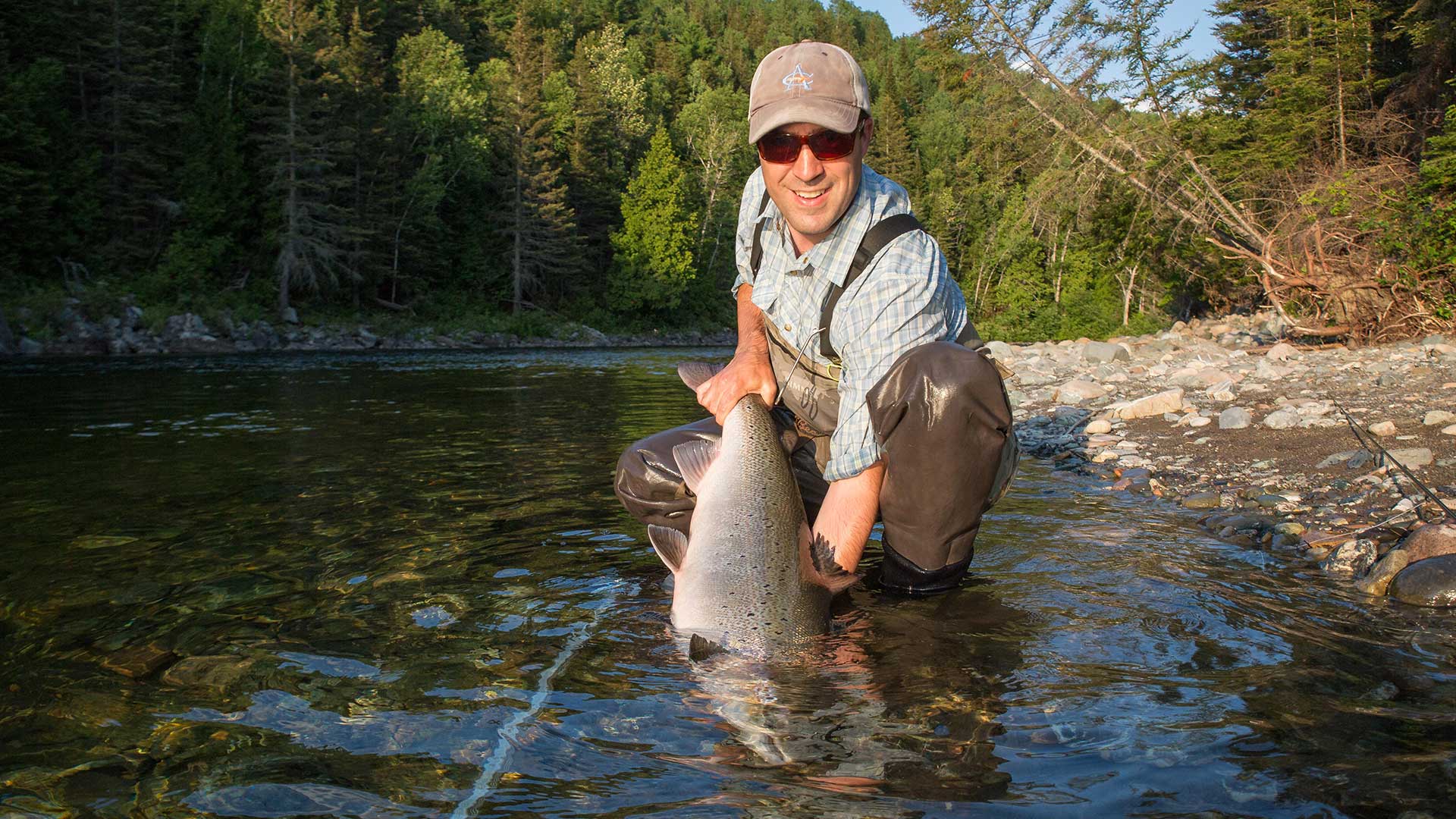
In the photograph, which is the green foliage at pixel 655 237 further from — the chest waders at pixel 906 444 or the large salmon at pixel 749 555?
the large salmon at pixel 749 555

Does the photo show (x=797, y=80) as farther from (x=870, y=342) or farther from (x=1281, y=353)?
(x=1281, y=353)

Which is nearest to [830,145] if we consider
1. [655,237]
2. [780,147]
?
[780,147]

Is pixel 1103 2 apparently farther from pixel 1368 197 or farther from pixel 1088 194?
pixel 1368 197

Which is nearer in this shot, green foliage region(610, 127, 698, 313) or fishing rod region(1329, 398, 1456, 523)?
fishing rod region(1329, 398, 1456, 523)

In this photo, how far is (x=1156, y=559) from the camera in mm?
4484

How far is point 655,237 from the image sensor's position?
5647 cm

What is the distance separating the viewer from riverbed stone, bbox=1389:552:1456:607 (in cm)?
366

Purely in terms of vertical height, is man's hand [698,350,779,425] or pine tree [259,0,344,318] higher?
pine tree [259,0,344,318]

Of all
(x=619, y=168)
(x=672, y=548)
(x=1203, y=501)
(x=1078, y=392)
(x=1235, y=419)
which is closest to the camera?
(x=672, y=548)

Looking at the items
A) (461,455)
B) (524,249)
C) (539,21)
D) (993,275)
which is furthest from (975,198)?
(461,455)

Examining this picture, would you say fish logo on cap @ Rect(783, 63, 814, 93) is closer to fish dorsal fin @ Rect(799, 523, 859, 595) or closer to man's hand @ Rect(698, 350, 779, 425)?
man's hand @ Rect(698, 350, 779, 425)

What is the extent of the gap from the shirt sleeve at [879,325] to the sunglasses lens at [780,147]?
0.51 m

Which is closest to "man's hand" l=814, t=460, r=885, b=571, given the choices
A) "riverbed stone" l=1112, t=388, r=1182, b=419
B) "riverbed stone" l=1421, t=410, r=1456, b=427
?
"riverbed stone" l=1421, t=410, r=1456, b=427

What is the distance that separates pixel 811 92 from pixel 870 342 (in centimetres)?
93
